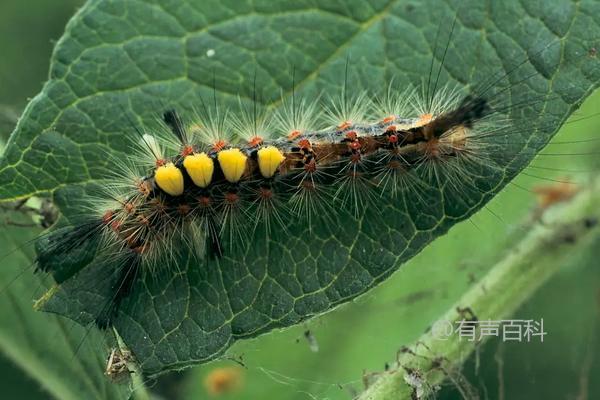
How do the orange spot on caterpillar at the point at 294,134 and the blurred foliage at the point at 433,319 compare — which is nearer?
the orange spot on caterpillar at the point at 294,134

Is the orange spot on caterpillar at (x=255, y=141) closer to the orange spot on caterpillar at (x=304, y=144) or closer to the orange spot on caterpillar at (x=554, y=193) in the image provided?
the orange spot on caterpillar at (x=304, y=144)

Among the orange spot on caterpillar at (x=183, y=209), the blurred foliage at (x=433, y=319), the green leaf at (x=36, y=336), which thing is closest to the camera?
the green leaf at (x=36, y=336)

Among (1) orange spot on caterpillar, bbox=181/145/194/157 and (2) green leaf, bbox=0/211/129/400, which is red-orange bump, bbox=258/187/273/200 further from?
(2) green leaf, bbox=0/211/129/400

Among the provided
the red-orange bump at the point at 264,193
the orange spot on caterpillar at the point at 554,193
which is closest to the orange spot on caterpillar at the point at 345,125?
the red-orange bump at the point at 264,193

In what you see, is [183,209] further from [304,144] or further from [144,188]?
[304,144]

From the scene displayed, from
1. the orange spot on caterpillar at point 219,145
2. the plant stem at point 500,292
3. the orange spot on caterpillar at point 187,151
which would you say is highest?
the orange spot on caterpillar at point 187,151

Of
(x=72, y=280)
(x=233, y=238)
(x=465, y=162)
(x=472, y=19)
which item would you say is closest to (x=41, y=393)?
(x=72, y=280)

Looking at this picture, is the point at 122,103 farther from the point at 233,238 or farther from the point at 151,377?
the point at 151,377
